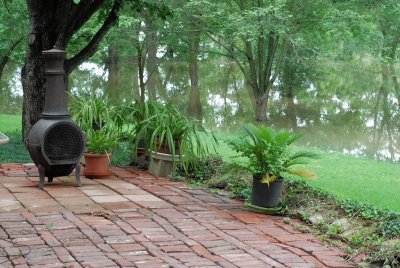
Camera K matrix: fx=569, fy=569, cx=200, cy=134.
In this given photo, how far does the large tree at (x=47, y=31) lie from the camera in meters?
7.64

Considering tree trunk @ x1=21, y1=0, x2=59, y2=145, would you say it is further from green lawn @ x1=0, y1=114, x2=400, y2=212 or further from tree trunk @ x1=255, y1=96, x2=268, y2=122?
tree trunk @ x1=255, y1=96, x2=268, y2=122

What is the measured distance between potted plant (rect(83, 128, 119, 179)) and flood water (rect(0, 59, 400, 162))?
5604mm

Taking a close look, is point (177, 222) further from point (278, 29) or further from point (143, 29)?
point (143, 29)

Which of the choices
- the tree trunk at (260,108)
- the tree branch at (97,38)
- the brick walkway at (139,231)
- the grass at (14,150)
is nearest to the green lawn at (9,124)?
the grass at (14,150)

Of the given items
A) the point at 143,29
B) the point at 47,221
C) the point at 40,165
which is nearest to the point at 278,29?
the point at 143,29

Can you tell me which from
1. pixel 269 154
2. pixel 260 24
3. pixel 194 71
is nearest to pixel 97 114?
pixel 269 154

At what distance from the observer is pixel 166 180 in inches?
262

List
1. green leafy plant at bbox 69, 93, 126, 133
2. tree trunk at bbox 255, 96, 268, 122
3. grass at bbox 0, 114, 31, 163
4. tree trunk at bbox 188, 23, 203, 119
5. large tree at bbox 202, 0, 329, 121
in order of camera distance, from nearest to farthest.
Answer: green leafy plant at bbox 69, 93, 126, 133 < grass at bbox 0, 114, 31, 163 < large tree at bbox 202, 0, 329, 121 < tree trunk at bbox 188, 23, 203, 119 < tree trunk at bbox 255, 96, 268, 122

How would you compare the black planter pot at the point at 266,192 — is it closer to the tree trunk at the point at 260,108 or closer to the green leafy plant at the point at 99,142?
the green leafy plant at the point at 99,142

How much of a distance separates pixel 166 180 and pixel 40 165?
1495 mm

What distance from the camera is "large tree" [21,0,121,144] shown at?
764cm

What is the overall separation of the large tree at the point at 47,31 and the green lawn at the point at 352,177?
0.86m

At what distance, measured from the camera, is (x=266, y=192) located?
515 centimetres

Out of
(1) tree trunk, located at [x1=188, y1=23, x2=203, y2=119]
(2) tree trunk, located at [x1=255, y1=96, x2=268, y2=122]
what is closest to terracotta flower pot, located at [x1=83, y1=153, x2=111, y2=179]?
(1) tree trunk, located at [x1=188, y1=23, x2=203, y2=119]
